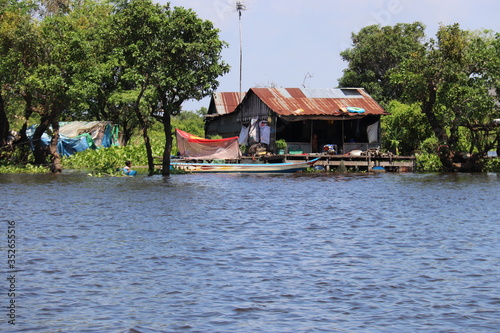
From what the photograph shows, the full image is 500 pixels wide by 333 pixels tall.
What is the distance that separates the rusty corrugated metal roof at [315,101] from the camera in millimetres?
44000

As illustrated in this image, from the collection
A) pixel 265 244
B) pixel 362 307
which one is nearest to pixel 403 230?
pixel 265 244

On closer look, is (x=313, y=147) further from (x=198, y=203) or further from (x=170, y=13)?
(x=198, y=203)

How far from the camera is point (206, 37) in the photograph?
3500cm

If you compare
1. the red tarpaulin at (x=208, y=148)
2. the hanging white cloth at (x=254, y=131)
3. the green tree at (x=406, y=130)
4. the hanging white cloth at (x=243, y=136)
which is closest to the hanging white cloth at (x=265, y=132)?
the hanging white cloth at (x=254, y=131)

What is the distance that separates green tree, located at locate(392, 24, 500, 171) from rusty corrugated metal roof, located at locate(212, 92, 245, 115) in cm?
2073

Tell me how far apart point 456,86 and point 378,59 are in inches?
1087

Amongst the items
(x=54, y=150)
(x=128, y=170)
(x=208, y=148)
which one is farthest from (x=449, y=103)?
(x=54, y=150)

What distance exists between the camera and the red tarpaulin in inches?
1654

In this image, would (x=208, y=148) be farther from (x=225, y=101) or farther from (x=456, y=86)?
(x=225, y=101)

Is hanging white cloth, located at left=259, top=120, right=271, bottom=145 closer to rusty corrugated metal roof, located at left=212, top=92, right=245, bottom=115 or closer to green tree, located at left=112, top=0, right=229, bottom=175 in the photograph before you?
green tree, located at left=112, top=0, right=229, bottom=175

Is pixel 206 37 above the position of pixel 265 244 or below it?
above

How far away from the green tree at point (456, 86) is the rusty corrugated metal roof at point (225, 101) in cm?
2073

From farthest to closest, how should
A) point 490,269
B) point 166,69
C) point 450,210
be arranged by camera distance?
point 166,69 → point 450,210 → point 490,269

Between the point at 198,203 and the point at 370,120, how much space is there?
25.3 meters
